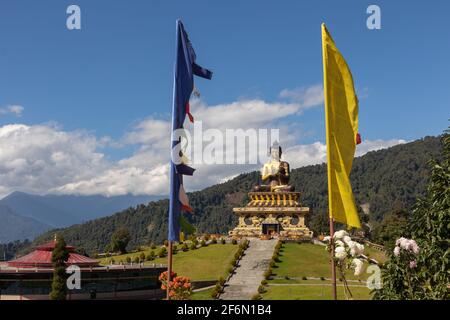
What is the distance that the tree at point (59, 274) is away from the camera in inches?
1313

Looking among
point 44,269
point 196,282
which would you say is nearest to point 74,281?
point 44,269

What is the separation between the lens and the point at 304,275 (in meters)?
45.1

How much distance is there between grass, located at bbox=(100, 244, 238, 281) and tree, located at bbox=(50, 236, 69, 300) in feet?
43.8

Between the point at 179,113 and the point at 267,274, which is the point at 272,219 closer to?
the point at 267,274

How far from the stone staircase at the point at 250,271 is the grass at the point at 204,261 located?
1.46 m

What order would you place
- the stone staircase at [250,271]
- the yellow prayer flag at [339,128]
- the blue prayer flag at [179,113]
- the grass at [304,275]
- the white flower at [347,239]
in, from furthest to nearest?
1. the stone staircase at [250,271]
2. the grass at [304,275]
3. the blue prayer flag at [179,113]
4. the white flower at [347,239]
5. the yellow prayer flag at [339,128]

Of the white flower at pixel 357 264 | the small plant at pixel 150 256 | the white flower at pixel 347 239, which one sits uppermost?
the white flower at pixel 347 239

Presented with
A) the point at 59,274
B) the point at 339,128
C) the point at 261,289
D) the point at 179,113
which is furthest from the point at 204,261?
A: the point at 339,128

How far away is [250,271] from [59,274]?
58.9 feet

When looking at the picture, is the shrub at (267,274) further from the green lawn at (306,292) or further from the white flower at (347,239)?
the white flower at (347,239)

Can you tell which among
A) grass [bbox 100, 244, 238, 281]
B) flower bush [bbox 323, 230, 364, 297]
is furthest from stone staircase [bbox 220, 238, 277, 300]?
flower bush [bbox 323, 230, 364, 297]

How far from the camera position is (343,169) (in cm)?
1448

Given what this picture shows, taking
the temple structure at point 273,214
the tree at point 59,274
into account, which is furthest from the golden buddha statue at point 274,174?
the tree at point 59,274

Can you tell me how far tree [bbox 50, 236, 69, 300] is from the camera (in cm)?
3334
